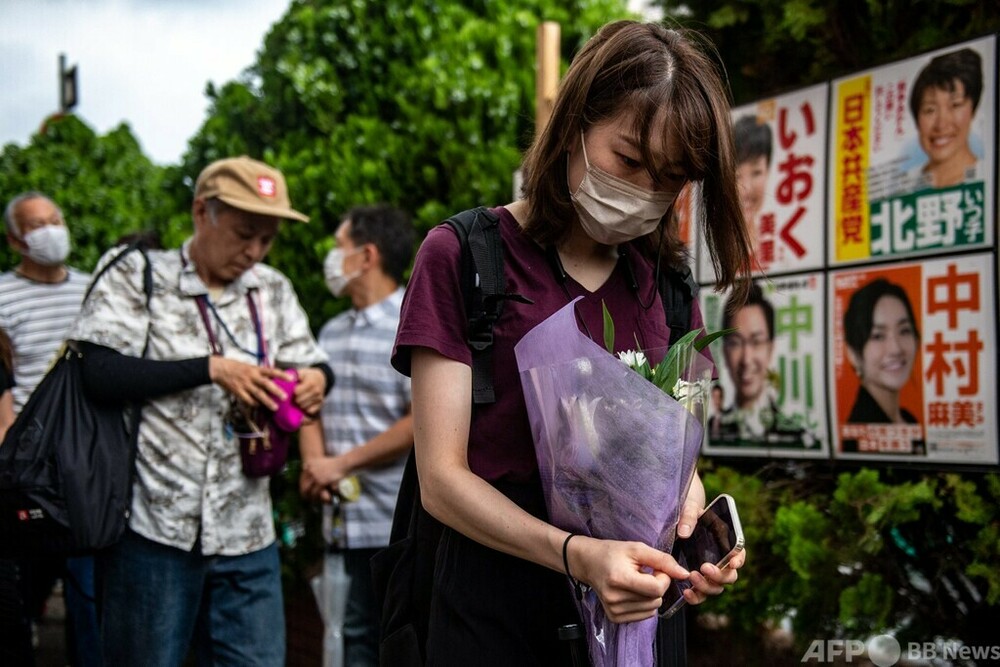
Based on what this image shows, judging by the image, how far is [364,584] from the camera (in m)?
4.09

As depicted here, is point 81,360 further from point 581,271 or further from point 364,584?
point 581,271

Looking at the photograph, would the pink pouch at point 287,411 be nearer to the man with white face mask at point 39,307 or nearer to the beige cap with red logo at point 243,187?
the beige cap with red logo at point 243,187

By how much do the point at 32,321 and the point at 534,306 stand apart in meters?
3.92

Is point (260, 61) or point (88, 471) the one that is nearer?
point (88, 471)

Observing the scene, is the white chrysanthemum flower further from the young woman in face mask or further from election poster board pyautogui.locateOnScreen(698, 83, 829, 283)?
election poster board pyautogui.locateOnScreen(698, 83, 829, 283)

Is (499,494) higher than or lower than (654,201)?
lower

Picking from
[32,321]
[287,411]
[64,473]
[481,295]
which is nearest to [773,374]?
[287,411]

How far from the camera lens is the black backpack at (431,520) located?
6.33ft

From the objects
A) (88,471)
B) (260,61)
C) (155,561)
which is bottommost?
(155,561)

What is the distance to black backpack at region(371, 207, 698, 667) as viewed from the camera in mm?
1931

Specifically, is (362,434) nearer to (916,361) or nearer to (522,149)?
(522,149)

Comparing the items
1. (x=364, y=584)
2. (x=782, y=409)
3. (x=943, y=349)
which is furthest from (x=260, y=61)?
(x=943, y=349)

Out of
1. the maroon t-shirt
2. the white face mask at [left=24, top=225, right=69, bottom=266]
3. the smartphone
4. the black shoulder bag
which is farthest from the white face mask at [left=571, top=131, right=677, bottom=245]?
the white face mask at [left=24, top=225, right=69, bottom=266]

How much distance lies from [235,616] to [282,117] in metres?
3.67
